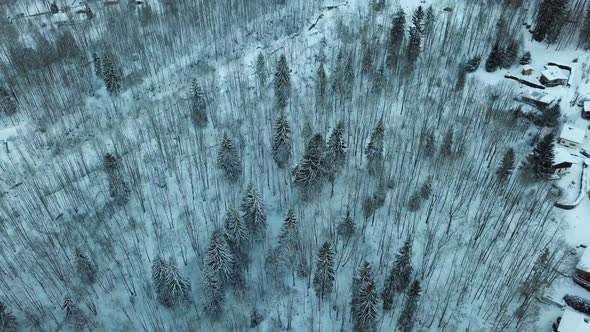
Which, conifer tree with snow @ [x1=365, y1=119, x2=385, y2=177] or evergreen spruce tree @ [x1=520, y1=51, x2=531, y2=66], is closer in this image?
conifer tree with snow @ [x1=365, y1=119, x2=385, y2=177]

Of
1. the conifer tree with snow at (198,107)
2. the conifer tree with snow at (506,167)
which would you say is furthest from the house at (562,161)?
the conifer tree with snow at (198,107)

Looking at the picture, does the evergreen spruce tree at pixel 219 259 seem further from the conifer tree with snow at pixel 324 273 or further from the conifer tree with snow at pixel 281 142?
the conifer tree with snow at pixel 281 142

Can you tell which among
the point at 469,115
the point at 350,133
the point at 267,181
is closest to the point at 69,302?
the point at 267,181

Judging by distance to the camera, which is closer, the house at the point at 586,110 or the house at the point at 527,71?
the house at the point at 586,110

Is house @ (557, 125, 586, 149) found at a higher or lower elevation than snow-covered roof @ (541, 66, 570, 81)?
lower

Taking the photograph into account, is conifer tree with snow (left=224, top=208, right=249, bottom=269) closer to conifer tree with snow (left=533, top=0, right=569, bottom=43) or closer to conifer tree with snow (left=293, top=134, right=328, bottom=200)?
conifer tree with snow (left=293, top=134, right=328, bottom=200)

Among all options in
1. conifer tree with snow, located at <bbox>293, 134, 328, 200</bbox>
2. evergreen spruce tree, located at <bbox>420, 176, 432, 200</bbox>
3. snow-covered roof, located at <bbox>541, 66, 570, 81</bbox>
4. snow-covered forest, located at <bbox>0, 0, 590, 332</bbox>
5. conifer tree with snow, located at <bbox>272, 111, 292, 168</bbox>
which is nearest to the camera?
snow-covered forest, located at <bbox>0, 0, 590, 332</bbox>

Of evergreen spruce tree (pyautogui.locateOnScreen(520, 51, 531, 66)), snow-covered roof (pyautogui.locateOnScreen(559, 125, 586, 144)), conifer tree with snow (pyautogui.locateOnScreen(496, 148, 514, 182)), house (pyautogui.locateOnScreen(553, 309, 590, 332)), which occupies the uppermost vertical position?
evergreen spruce tree (pyautogui.locateOnScreen(520, 51, 531, 66))

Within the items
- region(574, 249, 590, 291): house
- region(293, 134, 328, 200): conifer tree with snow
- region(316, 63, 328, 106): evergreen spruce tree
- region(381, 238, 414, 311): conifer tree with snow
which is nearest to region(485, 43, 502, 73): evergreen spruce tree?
region(316, 63, 328, 106): evergreen spruce tree
